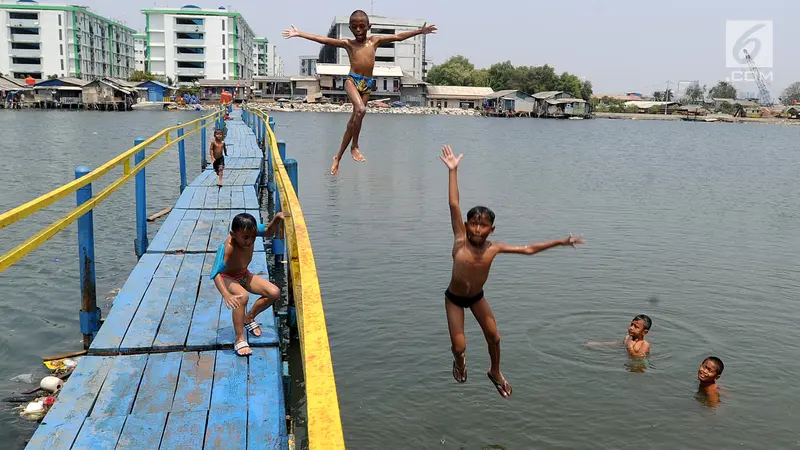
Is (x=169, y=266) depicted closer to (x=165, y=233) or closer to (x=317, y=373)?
(x=165, y=233)

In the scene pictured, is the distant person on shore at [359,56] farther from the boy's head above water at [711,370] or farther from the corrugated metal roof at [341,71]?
the corrugated metal roof at [341,71]

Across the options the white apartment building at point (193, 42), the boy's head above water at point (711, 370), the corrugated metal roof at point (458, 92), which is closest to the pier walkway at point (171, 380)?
the boy's head above water at point (711, 370)

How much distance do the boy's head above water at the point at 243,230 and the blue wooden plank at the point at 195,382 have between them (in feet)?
3.74

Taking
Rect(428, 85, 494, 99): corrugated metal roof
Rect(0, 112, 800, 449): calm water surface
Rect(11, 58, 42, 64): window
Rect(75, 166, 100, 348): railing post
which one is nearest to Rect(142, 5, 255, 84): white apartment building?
Rect(11, 58, 42, 64): window

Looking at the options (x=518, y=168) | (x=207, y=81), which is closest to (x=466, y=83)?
(x=207, y=81)

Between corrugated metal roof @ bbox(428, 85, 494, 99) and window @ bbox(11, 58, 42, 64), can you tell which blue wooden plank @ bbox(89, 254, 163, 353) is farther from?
window @ bbox(11, 58, 42, 64)

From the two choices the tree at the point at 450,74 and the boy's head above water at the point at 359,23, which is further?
the tree at the point at 450,74

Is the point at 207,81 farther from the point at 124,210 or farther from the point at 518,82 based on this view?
the point at 124,210

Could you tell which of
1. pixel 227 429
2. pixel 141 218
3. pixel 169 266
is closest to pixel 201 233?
pixel 141 218

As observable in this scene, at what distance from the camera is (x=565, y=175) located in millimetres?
37156

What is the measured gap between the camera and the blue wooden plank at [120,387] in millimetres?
5059

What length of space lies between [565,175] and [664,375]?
26.9m

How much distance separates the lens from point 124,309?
272 inches

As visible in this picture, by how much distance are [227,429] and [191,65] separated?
126 metres
